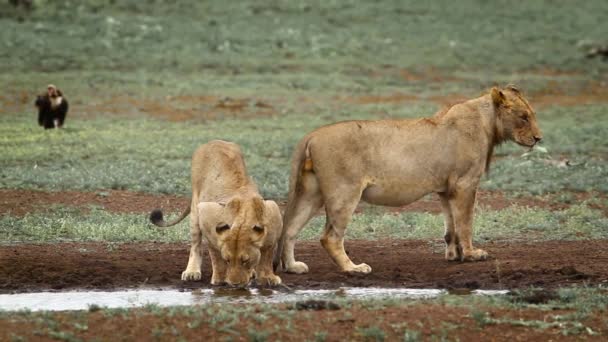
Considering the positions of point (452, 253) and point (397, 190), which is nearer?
point (397, 190)

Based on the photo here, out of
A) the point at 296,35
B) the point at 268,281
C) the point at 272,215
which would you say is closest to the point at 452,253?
the point at 268,281

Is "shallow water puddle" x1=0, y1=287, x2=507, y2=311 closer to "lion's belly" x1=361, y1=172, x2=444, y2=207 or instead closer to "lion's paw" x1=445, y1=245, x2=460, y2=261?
"lion's belly" x1=361, y1=172, x2=444, y2=207

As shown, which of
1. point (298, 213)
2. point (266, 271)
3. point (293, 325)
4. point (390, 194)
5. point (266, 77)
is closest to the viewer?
point (293, 325)

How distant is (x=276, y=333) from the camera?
8.55m

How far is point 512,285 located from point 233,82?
2164 centimetres

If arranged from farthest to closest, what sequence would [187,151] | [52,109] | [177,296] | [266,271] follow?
[52,109] < [187,151] < [266,271] < [177,296]

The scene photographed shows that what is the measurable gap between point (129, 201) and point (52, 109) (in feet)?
26.4

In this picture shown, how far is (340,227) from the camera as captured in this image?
1116cm

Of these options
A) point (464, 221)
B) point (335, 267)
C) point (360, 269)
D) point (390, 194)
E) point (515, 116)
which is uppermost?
point (515, 116)

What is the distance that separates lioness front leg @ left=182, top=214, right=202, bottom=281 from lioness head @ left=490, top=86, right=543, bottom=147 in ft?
10.6

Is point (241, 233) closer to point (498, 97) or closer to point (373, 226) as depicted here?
point (498, 97)

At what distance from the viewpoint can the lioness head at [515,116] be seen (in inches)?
476

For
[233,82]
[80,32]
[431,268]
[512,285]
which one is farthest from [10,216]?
[80,32]

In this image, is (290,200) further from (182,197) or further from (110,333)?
(182,197)
